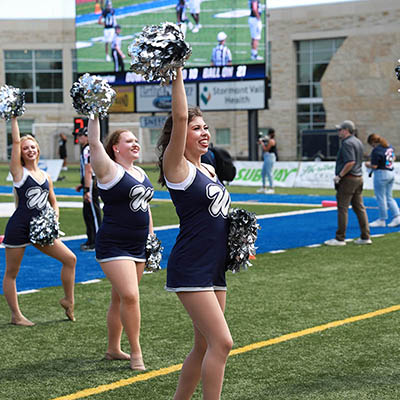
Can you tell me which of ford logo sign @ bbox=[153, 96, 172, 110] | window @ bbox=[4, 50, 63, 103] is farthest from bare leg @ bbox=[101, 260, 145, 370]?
window @ bbox=[4, 50, 63, 103]

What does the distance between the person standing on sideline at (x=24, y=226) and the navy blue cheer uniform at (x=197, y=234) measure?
3215 mm

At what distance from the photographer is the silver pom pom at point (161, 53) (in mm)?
3969

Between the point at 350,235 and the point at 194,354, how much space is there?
9905 mm

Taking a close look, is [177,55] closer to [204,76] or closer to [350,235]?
[350,235]

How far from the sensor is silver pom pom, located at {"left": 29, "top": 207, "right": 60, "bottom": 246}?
721 cm

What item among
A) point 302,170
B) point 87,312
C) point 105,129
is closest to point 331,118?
point 105,129

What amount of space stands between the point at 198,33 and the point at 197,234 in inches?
1251

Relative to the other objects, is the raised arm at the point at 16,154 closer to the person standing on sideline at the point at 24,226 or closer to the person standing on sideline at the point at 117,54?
the person standing on sideline at the point at 24,226

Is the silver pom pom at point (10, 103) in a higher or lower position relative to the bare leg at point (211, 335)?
higher

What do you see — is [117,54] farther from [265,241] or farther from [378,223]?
[265,241]

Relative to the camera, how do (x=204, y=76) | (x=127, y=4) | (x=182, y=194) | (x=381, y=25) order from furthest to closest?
(x=381, y=25), (x=127, y=4), (x=204, y=76), (x=182, y=194)

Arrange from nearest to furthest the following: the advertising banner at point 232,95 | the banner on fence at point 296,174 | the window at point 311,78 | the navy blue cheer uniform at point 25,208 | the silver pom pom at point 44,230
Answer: the silver pom pom at point 44,230
the navy blue cheer uniform at point 25,208
the banner on fence at point 296,174
the advertising banner at point 232,95
the window at point 311,78

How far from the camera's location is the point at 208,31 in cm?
3500

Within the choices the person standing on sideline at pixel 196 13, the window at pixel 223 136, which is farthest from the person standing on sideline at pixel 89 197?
the window at pixel 223 136
